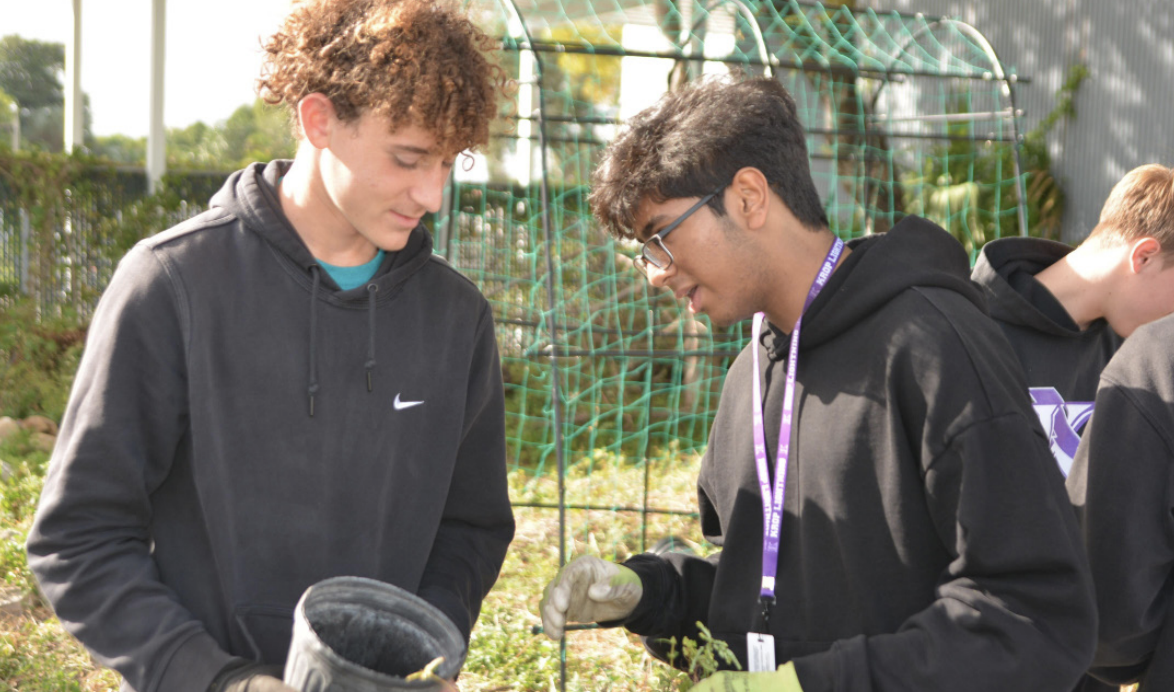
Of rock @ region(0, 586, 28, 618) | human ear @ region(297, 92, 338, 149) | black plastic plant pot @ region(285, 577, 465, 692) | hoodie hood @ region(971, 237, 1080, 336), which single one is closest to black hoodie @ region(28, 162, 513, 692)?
human ear @ region(297, 92, 338, 149)

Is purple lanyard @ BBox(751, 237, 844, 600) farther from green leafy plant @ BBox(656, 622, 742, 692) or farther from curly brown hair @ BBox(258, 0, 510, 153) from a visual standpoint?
curly brown hair @ BBox(258, 0, 510, 153)

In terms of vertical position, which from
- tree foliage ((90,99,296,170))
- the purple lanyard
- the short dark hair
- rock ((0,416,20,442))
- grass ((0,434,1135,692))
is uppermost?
tree foliage ((90,99,296,170))

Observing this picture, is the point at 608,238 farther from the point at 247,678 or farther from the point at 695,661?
the point at 247,678

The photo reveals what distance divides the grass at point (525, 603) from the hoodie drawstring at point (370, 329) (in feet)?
2.57

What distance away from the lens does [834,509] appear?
5.68 ft

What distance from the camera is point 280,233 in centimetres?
177

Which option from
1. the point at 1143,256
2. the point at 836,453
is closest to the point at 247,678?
the point at 836,453

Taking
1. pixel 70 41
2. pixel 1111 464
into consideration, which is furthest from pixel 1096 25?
pixel 70 41

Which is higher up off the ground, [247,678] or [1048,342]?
[1048,342]

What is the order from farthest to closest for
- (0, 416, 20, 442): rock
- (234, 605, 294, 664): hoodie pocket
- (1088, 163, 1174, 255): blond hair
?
1. (0, 416, 20, 442): rock
2. (1088, 163, 1174, 255): blond hair
3. (234, 605, 294, 664): hoodie pocket

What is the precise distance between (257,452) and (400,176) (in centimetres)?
50

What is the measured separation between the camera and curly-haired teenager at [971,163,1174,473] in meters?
2.54

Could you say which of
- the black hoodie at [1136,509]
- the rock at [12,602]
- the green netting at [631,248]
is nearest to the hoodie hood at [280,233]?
the black hoodie at [1136,509]

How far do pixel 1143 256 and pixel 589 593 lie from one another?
155 cm
